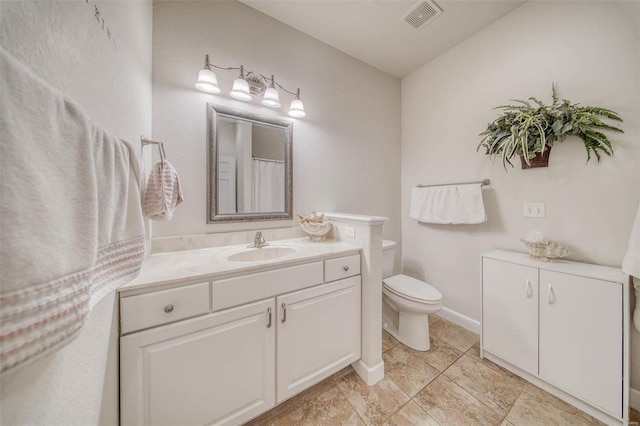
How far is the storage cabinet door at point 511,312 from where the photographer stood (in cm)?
130

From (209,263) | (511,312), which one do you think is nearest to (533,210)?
(511,312)

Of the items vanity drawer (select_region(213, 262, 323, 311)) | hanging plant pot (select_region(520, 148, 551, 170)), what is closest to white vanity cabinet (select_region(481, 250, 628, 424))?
hanging plant pot (select_region(520, 148, 551, 170))

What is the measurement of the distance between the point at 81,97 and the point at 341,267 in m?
1.23

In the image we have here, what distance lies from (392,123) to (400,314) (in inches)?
77.1

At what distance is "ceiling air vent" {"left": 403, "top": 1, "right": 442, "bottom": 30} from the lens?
1.53m

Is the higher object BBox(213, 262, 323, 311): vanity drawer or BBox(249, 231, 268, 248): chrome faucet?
BBox(249, 231, 268, 248): chrome faucet

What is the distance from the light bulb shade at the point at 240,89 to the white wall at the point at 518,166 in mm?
1767

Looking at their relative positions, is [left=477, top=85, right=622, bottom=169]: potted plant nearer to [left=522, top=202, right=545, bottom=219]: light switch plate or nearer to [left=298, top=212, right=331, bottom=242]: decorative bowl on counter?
[left=522, top=202, right=545, bottom=219]: light switch plate

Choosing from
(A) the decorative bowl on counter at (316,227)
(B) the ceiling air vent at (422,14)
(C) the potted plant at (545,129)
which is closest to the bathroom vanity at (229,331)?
(A) the decorative bowl on counter at (316,227)

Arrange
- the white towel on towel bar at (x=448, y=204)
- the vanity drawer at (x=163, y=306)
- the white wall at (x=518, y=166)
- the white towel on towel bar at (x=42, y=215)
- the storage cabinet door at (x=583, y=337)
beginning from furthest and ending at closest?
1. the white towel on towel bar at (x=448, y=204)
2. the white wall at (x=518, y=166)
3. the storage cabinet door at (x=583, y=337)
4. the vanity drawer at (x=163, y=306)
5. the white towel on towel bar at (x=42, y=215)

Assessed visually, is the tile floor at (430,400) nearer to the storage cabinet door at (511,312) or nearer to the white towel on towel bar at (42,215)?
the storage cabinet door at (511,312)

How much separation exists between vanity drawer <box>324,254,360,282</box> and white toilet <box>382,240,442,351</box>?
0.53m

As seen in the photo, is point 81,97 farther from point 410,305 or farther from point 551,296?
point 551,296

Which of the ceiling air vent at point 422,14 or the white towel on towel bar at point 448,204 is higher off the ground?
the ceiling air vent at point 422,14
